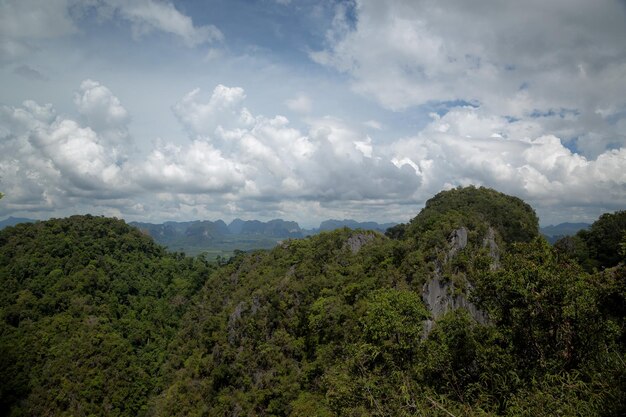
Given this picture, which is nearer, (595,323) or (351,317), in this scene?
(595,323)

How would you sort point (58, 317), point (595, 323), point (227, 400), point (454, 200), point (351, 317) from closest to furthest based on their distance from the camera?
point (595, 323), point (351, 317), point (227, 400), point (454, 200), point (58, 317)

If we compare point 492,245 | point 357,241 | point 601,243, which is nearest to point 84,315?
point 357,241

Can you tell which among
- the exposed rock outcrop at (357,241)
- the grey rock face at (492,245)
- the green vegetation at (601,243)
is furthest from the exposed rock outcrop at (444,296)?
the green vegetation at (601,243)

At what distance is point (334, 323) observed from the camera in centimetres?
4406

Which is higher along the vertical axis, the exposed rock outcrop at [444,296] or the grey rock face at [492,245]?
the grey rock face at [492,245]

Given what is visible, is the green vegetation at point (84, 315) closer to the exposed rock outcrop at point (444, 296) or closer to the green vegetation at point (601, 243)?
the exposed rock outcrop at point (444, 296)

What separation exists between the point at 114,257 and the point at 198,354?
51604mm

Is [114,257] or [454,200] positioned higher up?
[454,200]

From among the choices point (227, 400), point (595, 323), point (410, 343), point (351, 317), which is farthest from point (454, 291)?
point (227, 400)

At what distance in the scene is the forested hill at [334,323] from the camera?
13.0 meters

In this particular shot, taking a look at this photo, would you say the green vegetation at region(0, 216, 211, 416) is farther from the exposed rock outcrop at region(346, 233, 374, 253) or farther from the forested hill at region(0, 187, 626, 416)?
the exposed rock outcrop at region(346, 233, 374, 253)

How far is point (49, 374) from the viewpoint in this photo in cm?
6256

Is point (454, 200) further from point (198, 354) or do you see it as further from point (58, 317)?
point (58, 317)

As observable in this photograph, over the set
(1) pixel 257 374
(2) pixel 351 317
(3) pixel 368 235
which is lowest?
(1) pixel 257 374
